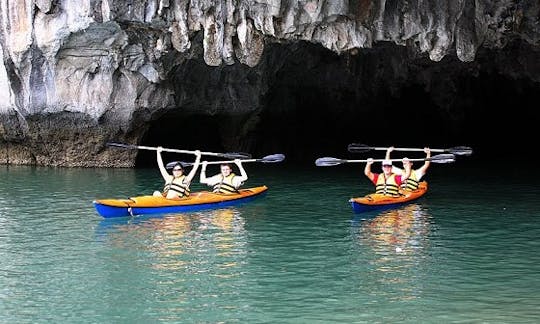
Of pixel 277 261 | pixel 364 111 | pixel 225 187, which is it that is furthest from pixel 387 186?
pixel 364 111

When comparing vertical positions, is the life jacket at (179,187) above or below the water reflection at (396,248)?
above

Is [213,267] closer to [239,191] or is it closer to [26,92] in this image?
[239,191]

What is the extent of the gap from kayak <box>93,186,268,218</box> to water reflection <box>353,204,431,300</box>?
10.3 ft

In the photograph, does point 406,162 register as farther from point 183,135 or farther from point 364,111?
point 364,111

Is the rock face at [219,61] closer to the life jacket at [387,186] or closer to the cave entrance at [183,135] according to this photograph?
the cave entrance at [183,135]

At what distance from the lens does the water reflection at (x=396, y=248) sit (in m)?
9.42

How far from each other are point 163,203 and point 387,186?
14.2ft

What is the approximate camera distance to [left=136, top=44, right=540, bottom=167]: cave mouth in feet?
86.0

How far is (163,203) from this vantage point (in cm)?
1533

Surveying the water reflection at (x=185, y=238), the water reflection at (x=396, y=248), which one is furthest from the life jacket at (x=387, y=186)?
the water reflection at (x=185, y=238)

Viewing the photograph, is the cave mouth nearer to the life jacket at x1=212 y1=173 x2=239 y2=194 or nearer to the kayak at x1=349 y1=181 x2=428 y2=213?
the life jacket at x1=212 y1=173 x2=239 y2=194

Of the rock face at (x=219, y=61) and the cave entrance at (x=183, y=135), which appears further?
the cave entrance at (x=183, y=135)

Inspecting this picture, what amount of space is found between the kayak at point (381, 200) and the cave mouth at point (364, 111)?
7661 mm

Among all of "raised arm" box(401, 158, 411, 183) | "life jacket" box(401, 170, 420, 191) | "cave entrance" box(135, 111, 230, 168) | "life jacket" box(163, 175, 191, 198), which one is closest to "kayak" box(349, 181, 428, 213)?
"life jacket" box(401, 170, 420, 191)
